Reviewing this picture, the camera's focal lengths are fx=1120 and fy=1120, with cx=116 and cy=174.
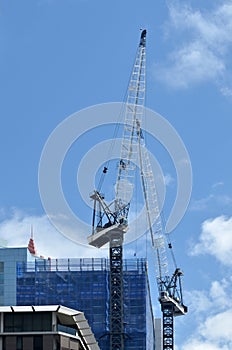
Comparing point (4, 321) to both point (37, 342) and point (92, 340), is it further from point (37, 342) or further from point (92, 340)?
point (92, 340)

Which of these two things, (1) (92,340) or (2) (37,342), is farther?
(1) (92,340)

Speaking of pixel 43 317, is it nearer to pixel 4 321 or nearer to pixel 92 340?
pixel 4 321

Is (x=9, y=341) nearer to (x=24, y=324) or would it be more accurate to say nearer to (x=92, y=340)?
(x=24, y=324)

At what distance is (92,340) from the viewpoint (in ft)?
383

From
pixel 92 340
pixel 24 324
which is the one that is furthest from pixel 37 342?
pixel 92 340

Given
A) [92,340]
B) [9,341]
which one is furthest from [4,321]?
[92,340]

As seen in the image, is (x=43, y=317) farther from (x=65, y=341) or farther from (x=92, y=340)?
(x=92, y=340)

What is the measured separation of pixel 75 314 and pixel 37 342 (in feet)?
18.4

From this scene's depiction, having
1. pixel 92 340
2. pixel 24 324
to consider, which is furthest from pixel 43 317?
pixel 92 340

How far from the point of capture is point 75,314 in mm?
110062

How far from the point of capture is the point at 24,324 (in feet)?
350

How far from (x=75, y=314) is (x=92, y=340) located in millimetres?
7664

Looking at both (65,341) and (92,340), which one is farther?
(92,340)

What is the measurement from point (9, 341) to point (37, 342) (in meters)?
2.71
